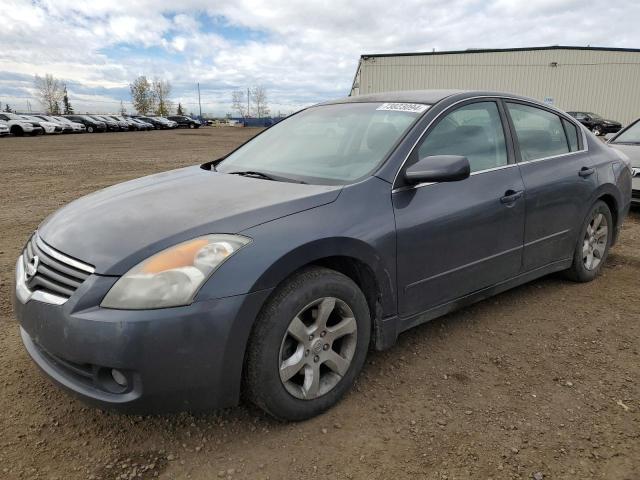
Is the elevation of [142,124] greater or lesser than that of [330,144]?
lesser

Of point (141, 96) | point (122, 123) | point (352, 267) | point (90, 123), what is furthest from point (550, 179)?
point (141, 96)

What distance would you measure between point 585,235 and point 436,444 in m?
2.58

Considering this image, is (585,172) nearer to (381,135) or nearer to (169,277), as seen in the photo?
(381,135)

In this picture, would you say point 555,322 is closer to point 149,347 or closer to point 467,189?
point 467,189

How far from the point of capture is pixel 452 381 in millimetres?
2771

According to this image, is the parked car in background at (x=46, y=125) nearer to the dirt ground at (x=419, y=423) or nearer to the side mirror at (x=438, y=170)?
the dirt ground at (x=419, y=423)

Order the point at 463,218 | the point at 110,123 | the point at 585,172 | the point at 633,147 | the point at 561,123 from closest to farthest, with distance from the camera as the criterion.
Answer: the point at 463,218 → the point at 585,172 → the point at 561,123 → the point at 633,147 → the point at 110,123

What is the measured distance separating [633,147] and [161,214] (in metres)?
6.77

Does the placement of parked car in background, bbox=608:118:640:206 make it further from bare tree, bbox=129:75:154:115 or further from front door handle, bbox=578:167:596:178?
bare tree, bbox=129:75:154:115

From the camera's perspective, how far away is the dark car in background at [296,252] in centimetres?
201

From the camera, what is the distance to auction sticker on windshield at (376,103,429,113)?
10.1 feet

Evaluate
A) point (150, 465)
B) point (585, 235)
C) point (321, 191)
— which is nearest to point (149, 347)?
point (150, 465)

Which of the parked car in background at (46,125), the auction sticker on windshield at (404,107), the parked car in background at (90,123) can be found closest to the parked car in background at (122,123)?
the parked car in background at (90,123)

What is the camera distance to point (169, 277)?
2016 mm
